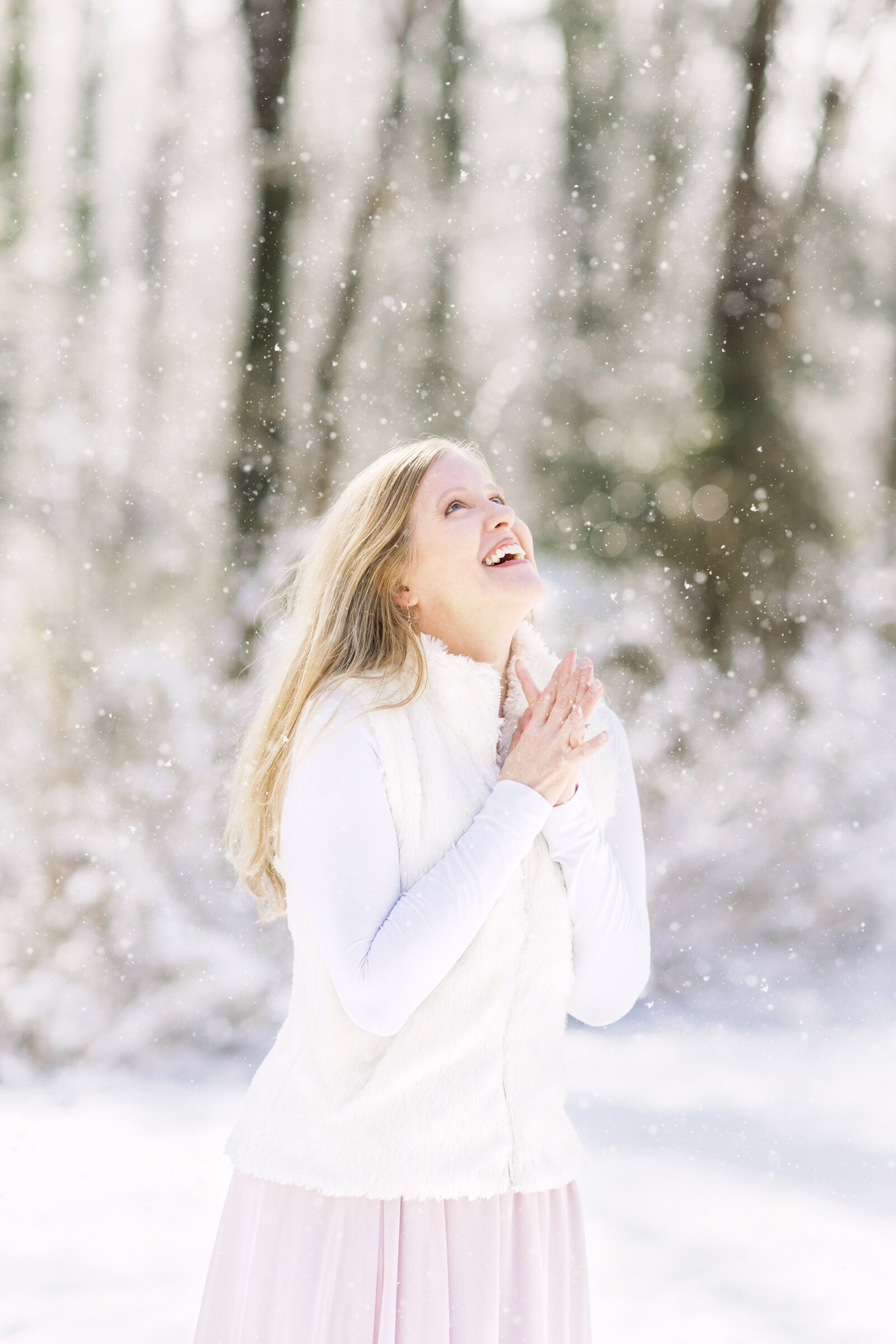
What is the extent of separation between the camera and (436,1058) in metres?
0.78

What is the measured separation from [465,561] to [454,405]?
61.5 inches

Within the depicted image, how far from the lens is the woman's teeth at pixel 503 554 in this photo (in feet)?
3.12

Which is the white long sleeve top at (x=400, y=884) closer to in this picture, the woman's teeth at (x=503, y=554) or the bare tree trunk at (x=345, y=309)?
the woman's teeth at (x=503, y=554)

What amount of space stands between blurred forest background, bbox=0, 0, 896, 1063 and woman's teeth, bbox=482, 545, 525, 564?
1.43m

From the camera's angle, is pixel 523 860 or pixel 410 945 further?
pixel 523 860

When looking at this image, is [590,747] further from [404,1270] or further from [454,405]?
[454,405]

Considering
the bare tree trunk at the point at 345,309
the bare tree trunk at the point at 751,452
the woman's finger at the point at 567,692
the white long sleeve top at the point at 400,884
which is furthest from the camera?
the bare tree trunk at the point at 751,452

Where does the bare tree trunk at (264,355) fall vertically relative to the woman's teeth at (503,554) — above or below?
above

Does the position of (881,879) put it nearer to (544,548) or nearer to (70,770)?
(544,548)

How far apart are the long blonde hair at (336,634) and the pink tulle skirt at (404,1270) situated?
290 mm

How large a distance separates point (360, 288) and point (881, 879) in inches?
71.3

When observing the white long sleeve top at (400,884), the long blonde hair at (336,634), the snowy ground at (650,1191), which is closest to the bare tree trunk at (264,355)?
the snowy ground at (650,1191)

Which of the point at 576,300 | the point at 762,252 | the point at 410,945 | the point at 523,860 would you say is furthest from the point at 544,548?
the point at 410,945

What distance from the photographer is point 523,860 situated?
86 cm
